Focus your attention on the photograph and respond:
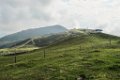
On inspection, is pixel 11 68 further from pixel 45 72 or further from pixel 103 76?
pixel 103 76

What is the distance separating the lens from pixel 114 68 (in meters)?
80.1

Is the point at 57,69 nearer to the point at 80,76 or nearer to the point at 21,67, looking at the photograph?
the point at 80,76

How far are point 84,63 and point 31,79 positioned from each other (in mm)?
24723

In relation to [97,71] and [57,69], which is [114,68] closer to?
[97,71]

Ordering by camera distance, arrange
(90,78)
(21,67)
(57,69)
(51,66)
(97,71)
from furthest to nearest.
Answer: (21,67) < (51,66) < (57,69) < (97,71) < (90,78)

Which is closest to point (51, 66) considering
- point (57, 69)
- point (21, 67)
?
point (57, 69)

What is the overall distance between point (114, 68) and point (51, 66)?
19589 mm

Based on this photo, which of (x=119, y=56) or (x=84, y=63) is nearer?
(x=84, y=63)

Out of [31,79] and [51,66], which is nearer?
[31,79]

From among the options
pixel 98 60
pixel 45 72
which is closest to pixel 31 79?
pixel 45 72

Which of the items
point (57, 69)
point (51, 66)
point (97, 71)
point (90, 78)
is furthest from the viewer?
point (51, 66)

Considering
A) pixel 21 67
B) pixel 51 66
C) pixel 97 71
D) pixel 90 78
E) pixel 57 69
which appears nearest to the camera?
pixel 90 78

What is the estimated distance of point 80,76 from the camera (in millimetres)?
71875

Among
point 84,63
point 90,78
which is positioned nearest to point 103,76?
point 90,78
